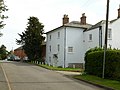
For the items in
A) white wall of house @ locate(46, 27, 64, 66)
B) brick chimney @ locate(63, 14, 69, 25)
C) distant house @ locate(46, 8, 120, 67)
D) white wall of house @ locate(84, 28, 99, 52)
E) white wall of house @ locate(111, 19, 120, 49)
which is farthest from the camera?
brick chimney @ locate(63, 14, 69, 25)

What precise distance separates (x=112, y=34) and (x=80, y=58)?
9.27m

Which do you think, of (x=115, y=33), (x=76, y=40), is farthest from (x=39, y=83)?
(x=76, y=40)

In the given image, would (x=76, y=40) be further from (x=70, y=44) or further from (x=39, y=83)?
(x=39, y=83)

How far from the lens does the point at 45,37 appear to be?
74375 millimetres

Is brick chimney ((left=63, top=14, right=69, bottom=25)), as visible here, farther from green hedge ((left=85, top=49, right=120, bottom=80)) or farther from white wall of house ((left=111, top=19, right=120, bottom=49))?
green hedge ((left=85, top=49, right=120, bottom=80))

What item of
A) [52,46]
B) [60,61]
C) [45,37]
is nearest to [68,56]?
[60,61]

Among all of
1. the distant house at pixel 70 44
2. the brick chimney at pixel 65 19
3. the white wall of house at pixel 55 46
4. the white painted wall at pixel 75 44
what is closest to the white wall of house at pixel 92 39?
the white painted wall at pixel 75 44

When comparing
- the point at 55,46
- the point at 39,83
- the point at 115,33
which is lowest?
the point at 39,83

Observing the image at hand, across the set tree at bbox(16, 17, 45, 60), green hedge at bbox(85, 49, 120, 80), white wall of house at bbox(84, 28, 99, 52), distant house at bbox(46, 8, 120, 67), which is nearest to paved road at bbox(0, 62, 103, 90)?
green hedge at bbox(85, 49, 120, 80)

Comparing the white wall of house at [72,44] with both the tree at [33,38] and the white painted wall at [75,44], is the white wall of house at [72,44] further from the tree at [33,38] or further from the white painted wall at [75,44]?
the tree at [33,38]

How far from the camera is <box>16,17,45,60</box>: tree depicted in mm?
72688

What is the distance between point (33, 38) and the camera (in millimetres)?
73062

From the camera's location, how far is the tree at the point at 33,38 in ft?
238

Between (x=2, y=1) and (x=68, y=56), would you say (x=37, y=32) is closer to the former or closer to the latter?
(x=68, y=56)
